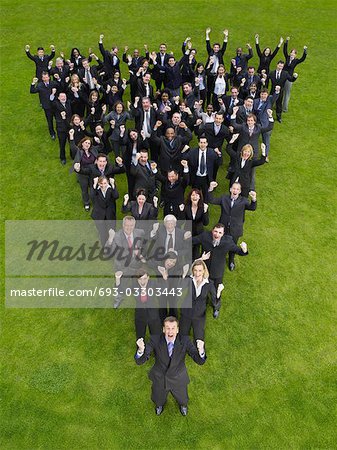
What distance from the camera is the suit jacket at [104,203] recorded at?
7.98m

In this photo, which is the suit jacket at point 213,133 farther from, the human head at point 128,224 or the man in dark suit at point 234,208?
the human head at point 128,224

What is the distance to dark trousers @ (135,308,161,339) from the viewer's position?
21.4ft

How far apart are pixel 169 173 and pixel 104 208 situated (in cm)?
156

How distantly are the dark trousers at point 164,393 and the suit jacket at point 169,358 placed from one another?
0.14 metres

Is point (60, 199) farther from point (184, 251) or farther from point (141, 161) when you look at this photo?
point (184, 251)

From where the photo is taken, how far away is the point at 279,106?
1327 cm

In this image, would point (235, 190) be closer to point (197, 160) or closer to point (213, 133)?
point (197, 160)

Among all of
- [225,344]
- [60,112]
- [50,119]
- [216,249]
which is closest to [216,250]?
[216,249]

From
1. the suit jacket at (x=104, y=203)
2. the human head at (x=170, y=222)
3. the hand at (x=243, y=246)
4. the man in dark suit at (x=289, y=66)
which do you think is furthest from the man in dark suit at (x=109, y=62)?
the hand at (x=243, y=246)

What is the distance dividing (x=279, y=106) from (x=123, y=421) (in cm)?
1103

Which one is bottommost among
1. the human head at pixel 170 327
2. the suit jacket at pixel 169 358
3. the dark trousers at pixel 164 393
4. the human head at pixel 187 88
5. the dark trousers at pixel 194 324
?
the dark trousers at pixel 164 393

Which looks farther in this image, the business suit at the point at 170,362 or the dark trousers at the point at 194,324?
the dark trousers at the point at 194,324

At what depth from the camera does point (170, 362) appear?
562cm

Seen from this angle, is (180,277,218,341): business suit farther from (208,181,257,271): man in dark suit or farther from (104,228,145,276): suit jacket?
(208,181,257,271): man in dark suit
